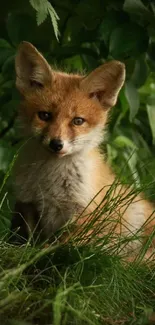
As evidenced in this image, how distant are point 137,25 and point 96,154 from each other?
915mm

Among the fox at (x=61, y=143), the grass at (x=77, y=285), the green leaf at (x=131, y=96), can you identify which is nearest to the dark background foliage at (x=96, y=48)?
the green leaf at (x=131, y=96)

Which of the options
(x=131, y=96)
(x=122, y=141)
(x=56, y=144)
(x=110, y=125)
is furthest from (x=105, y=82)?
(x=110, y=125)

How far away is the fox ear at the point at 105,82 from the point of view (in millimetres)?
4012

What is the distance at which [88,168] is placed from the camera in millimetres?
4113

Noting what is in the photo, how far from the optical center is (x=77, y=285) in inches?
122

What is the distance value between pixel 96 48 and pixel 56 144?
146 cm

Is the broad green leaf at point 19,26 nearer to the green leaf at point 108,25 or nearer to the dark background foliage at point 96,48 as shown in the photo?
the dark background foliage at point 96,48

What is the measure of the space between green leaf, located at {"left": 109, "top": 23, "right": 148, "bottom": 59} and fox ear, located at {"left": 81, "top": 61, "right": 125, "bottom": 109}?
0.44 metres

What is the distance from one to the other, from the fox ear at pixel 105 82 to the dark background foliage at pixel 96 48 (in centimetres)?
45

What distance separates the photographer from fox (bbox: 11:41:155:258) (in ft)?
12.9

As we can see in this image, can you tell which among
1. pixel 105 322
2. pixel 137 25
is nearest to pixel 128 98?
pixel 137 25

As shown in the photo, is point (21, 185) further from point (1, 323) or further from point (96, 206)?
point (1, 323)

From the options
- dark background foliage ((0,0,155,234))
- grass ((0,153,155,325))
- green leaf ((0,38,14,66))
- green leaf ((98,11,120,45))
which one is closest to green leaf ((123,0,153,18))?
dark background foliage ((0,0,155,234))

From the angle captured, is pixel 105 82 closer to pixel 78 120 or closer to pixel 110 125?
pixel 78 120
